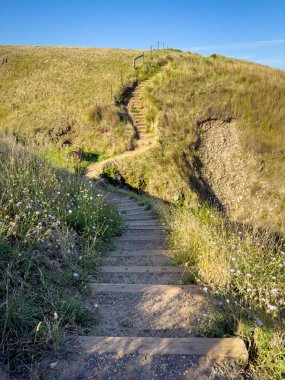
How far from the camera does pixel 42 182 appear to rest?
6074mm

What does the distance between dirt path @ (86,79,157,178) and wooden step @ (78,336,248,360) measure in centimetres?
A: 1021

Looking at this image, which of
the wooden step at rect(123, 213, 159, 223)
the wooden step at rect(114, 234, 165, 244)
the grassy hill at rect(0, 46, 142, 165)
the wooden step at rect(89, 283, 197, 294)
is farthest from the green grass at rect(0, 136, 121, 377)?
the grassy hill at rect(0, 46, 142, 165)

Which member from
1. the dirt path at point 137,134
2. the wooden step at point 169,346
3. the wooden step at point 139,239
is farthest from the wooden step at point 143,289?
the dirt path at point 137,134

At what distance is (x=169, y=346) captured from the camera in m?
2.74

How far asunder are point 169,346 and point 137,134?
589 inches

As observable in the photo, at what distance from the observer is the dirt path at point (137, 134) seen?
544 inches

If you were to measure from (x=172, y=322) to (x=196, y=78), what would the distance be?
1986 centimetres

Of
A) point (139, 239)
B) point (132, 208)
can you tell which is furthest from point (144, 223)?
point (132, 208)

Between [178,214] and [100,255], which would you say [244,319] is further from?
[178,214]

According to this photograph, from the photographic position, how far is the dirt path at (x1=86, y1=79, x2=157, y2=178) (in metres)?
13.8

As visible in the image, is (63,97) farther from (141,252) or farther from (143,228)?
(141,252)

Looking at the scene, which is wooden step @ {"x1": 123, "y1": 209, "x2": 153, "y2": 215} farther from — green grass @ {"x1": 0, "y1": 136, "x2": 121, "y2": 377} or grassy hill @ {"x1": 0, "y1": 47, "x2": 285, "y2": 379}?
green grass @ {"x1": 0, "y1": 136, "x2": 121, "y2": 377}

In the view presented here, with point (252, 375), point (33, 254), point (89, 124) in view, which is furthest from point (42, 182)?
point (89, 124)

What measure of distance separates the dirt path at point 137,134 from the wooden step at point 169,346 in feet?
33.5
